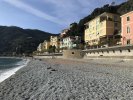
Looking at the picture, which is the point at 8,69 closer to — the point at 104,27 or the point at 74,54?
the point at 74,54

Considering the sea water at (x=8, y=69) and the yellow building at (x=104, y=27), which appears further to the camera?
the yellow building at (x=104, y=27)

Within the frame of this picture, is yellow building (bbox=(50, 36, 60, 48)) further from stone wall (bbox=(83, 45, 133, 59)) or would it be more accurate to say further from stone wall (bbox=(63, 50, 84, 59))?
stone wall (bbox=(83, 45, 133, 59))

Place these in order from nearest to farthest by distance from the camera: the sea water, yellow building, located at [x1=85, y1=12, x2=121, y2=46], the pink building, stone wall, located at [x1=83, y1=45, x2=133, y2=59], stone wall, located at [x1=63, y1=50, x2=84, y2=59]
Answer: the sea water → stone wall, located at [x1=83, y1=45, x2=133, y2=59] → the pink building → stone wall, located at [x1=63, y1=50, x2=84, y2=59] → yellow building, located at [x1=85, y1=12, x2=121, y2=46]

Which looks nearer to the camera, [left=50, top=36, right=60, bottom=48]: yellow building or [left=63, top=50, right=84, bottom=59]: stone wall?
[left=63, top=50, right=84, bottom=59]: stone wall

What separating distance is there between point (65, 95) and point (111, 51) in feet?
128

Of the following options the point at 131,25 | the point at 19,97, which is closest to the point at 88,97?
the point at 19,97

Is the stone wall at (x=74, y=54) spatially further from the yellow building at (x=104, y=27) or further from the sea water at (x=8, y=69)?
the sea water at (x=8, y=69)

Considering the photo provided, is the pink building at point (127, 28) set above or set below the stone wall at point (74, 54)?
above

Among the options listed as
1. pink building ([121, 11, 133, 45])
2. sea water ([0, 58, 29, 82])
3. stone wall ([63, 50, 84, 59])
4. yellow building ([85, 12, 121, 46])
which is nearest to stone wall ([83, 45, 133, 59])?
pink building ([121, 11, 133, 45])

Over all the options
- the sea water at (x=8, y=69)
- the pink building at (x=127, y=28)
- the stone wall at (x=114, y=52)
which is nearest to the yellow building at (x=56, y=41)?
the sea water at (x=8, y=69)

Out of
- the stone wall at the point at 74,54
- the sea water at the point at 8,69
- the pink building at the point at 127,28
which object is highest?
the pink building at the point at 127,28

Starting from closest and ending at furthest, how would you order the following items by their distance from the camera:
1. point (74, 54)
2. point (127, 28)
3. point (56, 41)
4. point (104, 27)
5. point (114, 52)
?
point (114, 52), point (127, 28), point (74, 54), point (104, 27), point (56, 41)

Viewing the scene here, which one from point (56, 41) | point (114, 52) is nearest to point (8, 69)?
point (114, 52)

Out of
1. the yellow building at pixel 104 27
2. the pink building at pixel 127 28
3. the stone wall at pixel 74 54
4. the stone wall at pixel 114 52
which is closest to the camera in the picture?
the stone wall at pixel 114 52
